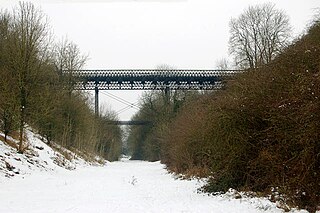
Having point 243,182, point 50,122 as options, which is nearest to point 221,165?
point 243,182

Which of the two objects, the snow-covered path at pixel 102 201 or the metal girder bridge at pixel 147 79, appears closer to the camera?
the snow-covered path at pixel 102 201

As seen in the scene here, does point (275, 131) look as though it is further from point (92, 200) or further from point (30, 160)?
point (30, 160)

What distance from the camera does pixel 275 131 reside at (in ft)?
38.9

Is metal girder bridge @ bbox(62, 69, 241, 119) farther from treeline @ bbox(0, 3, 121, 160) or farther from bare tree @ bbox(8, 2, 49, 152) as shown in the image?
bare tree @ bbox(8, 2, 49, 152)

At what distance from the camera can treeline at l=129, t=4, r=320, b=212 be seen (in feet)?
33.2

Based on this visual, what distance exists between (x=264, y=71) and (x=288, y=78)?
2.63m

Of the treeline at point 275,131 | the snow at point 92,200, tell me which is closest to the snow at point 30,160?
the snow at point 92,200

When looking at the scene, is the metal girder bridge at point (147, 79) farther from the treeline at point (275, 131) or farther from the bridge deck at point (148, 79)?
the treeline at point (275, 131)

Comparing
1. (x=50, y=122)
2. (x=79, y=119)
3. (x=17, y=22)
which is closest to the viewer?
(x=17, y=22)

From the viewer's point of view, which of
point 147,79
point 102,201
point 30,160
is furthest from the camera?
point 147,79

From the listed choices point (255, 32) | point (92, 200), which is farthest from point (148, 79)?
point (92, 200)

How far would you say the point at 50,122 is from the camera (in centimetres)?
3812

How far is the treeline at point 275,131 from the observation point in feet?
33.2

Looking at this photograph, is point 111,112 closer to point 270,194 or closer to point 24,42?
point 24,42
